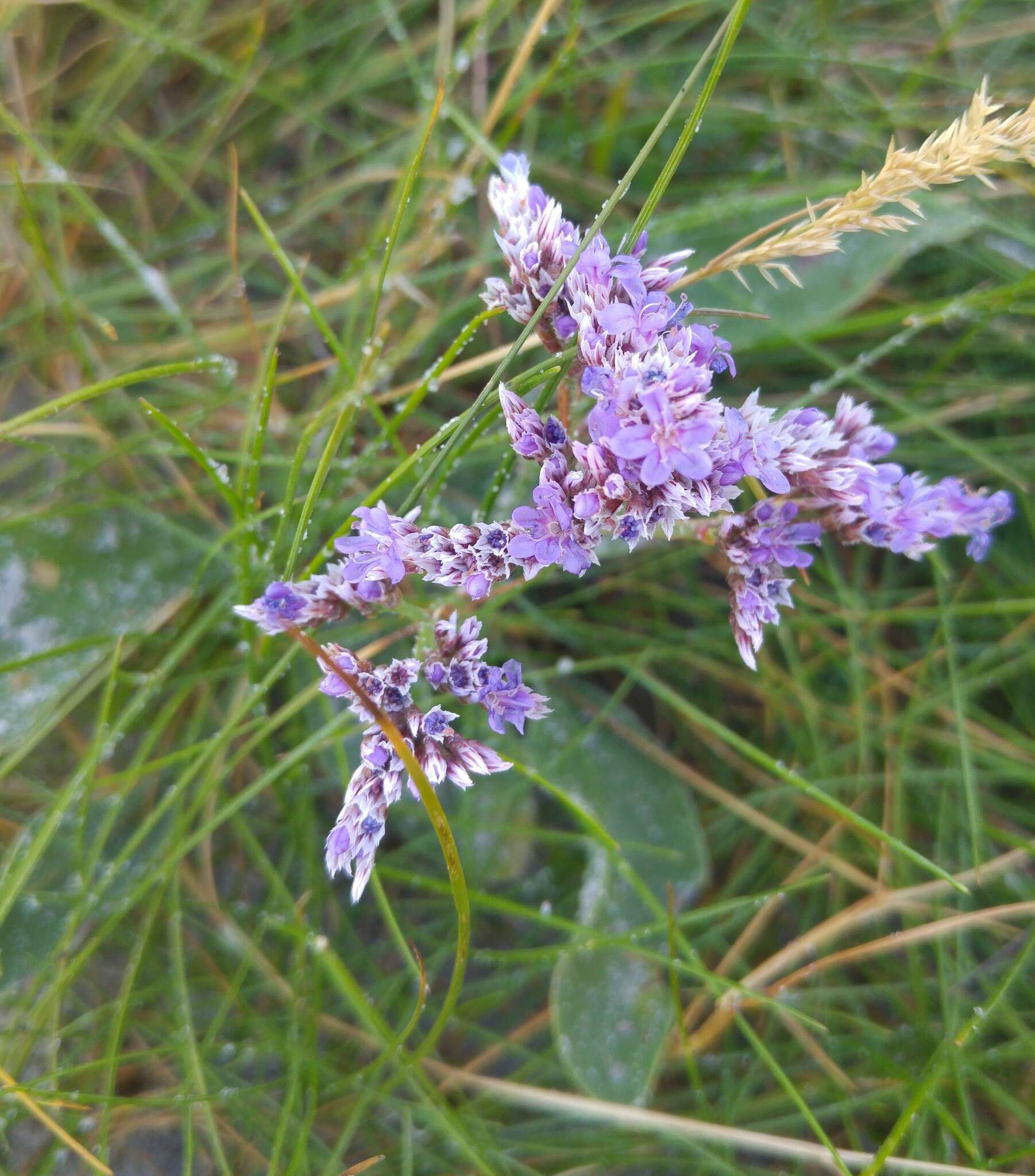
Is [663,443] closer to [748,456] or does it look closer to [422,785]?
[748,456]

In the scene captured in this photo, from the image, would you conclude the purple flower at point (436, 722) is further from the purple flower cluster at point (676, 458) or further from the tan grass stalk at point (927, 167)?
the tan grass stalk at point (927, 167)

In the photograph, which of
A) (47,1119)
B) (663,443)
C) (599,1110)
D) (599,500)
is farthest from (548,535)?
(47,1119)

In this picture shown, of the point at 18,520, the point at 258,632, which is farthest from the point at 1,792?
the point at 258,632

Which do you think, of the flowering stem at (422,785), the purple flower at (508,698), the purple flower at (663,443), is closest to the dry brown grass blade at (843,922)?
the flowering stem at (422,785)

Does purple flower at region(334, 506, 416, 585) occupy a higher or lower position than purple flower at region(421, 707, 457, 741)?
higher

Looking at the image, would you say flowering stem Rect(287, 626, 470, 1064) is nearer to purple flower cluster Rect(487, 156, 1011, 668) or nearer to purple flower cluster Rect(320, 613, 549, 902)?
purple flower cluster Rect(320, 613, 549, 902)

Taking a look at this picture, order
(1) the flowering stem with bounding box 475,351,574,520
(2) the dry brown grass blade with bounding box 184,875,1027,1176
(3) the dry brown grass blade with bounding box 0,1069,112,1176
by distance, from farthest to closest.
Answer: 1. (2) the dry brown grass blade with bounding box 184,875,1027,1176
2. (3) the dry brown grass blade with bounding box 0,1069,112,1176
3. (1) the flowering stem with bounding box 475,351,574,520

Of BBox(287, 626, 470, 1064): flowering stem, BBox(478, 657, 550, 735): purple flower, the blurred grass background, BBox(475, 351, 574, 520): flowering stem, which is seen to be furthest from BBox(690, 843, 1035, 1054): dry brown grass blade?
BBox(475, 351, 574, 520): flowering stem

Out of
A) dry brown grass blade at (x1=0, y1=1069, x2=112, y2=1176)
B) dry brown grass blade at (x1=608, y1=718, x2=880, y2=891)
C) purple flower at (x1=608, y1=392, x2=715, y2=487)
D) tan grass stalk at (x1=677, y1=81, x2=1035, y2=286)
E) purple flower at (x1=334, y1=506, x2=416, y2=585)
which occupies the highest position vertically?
tan grass stalk at (x1=677, y1=81, x2=1035, y2=286)
